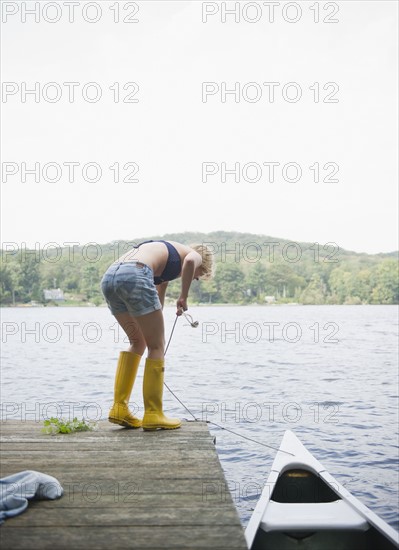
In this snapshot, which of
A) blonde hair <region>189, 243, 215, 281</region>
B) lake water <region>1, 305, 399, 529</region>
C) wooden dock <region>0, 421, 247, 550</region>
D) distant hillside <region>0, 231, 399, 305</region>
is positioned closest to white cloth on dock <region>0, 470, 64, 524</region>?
wooden dock <region>0, 421, 247, 550</region>

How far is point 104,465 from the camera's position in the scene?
3848 mm

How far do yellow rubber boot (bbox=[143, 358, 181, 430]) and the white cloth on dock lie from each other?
66.6 inches

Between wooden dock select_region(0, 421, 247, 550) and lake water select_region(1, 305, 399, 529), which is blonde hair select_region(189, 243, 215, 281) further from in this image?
lake water select_region(1, 305, 399, 529)

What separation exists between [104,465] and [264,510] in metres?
1.30

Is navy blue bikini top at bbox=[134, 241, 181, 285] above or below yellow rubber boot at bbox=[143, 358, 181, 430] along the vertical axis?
above

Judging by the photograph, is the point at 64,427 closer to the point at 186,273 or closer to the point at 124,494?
the point at 186,273

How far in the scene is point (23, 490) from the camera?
303 cm

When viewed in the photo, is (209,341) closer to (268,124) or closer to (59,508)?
(268,124)

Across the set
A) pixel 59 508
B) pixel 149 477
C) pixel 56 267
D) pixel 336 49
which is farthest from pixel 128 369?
pixel 336 49

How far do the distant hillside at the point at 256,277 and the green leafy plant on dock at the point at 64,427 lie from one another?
46.8m

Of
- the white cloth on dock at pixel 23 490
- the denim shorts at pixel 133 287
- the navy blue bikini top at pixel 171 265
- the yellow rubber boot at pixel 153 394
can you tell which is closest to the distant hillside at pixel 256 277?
the navy blue bikini top at pixel 171 265

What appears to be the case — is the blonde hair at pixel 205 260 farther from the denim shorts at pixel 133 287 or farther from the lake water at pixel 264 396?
the lake water at pixel 264 396

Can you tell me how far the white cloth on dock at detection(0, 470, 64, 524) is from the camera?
292cm

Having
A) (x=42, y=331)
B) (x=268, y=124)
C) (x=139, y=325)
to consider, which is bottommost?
(x=42, y=331)
